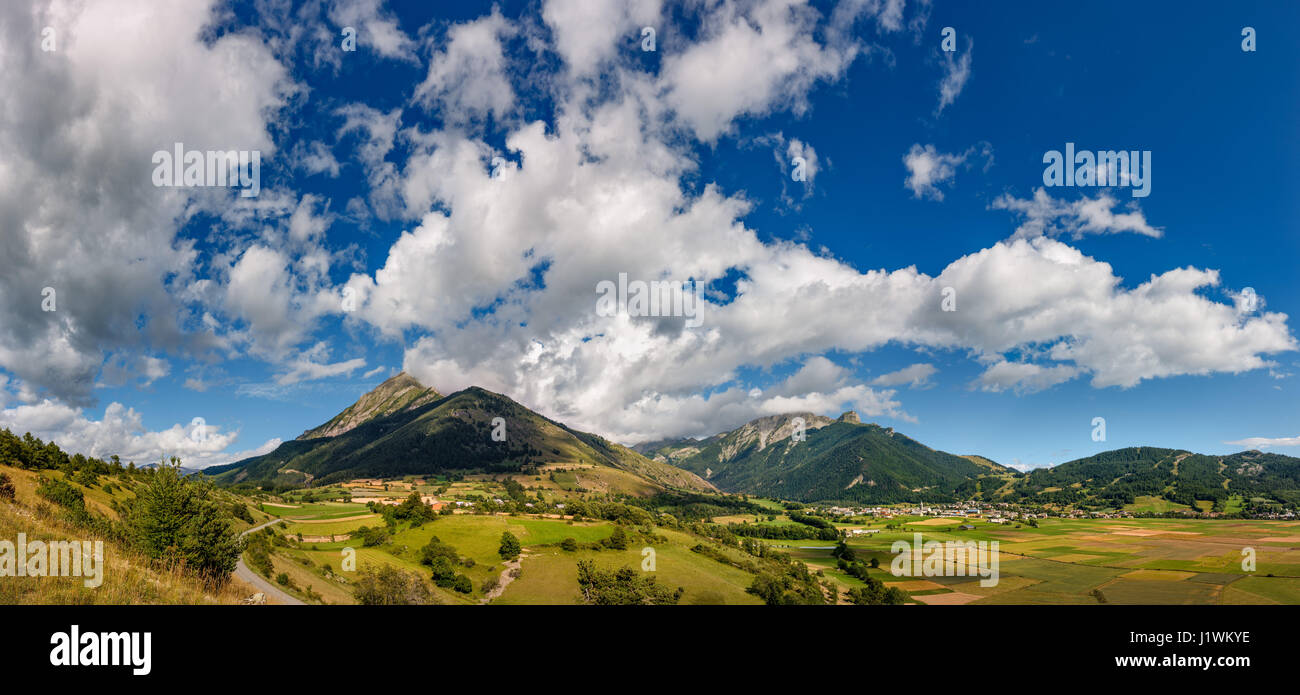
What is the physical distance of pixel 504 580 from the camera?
285 feet

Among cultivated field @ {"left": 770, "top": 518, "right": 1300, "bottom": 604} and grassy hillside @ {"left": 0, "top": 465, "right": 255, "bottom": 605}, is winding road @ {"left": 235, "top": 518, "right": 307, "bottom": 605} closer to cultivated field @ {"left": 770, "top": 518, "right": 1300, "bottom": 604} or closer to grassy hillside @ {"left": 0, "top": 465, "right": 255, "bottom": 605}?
grassy hillside @ {"left": 0, "top": 465, "right": 255, "bottom": 605}

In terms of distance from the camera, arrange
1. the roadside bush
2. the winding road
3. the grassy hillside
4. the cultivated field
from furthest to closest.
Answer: the cultivated field → the winding road → the roadside bush → the grassy hillside

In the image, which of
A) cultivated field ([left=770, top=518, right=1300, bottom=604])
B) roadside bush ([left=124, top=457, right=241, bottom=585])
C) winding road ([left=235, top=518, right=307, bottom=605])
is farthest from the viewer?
cultivated field ([left=770, top=518, right=1300, bottom=604])

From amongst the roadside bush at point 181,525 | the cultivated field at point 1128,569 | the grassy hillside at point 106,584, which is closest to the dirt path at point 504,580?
the roadside bush at point 181,525

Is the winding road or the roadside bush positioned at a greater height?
the roadside bush

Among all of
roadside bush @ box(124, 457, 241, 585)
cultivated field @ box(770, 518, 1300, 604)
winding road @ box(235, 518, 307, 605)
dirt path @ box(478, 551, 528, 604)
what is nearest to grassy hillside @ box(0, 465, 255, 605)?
roadside bush @ box(124, 457, 241, 585)

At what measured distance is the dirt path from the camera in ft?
257

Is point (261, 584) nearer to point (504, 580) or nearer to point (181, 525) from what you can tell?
point (181, 525)

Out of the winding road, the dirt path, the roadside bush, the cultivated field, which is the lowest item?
the cultivated field

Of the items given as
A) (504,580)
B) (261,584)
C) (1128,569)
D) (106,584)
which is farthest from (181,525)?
(1128,569)

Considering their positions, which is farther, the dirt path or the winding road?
the dirt path
